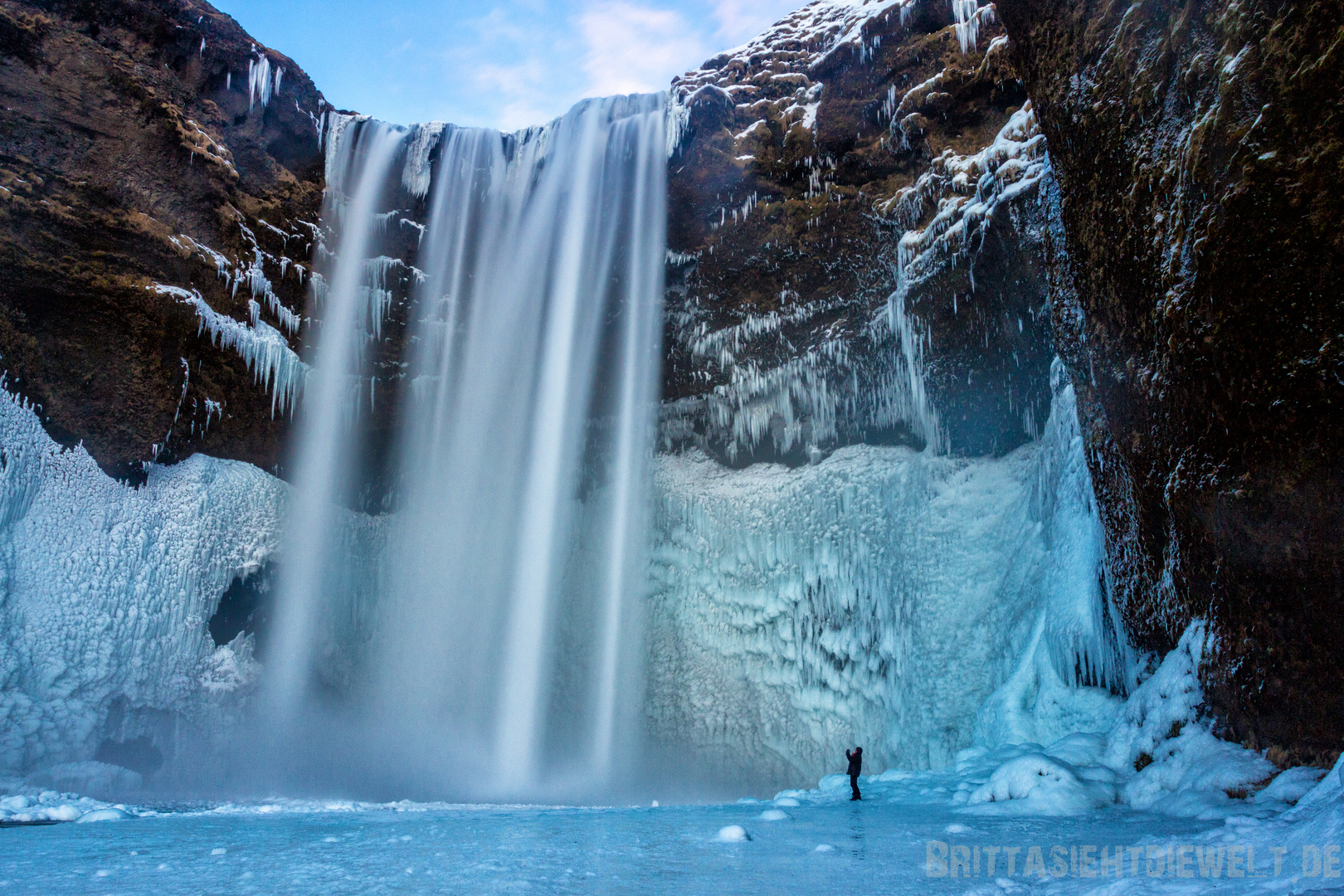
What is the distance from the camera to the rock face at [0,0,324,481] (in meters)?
10.5

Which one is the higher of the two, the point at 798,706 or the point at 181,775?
A: the point at 798,706

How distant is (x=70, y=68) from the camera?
10.9 metres

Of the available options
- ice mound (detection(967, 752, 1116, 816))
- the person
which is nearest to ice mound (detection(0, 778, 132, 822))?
the person

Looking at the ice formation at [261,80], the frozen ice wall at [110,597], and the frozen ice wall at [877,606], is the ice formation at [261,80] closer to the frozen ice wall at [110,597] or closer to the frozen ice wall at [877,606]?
the frozen ice wall at [110,597]

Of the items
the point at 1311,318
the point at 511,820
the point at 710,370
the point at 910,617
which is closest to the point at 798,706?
the point at 910,617

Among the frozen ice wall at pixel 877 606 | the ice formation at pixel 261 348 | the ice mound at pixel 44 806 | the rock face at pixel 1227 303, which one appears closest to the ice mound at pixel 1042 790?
the rock face at pixel 1227 303

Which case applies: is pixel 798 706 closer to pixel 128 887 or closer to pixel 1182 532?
pixel 1182 532

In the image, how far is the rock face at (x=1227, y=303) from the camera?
11.5 ft

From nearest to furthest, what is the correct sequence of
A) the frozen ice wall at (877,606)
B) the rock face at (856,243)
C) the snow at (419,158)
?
1. the frozen ice wall at (877,606)
2. the rock face at (856,243)
3. the snow at (419,158)

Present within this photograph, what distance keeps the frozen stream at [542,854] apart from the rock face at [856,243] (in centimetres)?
652

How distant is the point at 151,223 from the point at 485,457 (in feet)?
20.1

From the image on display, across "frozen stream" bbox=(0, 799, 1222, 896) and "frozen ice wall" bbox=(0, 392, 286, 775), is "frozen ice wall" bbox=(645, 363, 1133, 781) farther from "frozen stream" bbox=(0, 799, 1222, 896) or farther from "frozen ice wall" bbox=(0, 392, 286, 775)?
"frozen ice wall" bbox=(0, 392, 286, 775)

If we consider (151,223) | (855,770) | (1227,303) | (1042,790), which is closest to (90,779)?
(151,223)

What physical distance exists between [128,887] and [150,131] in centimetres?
1203
